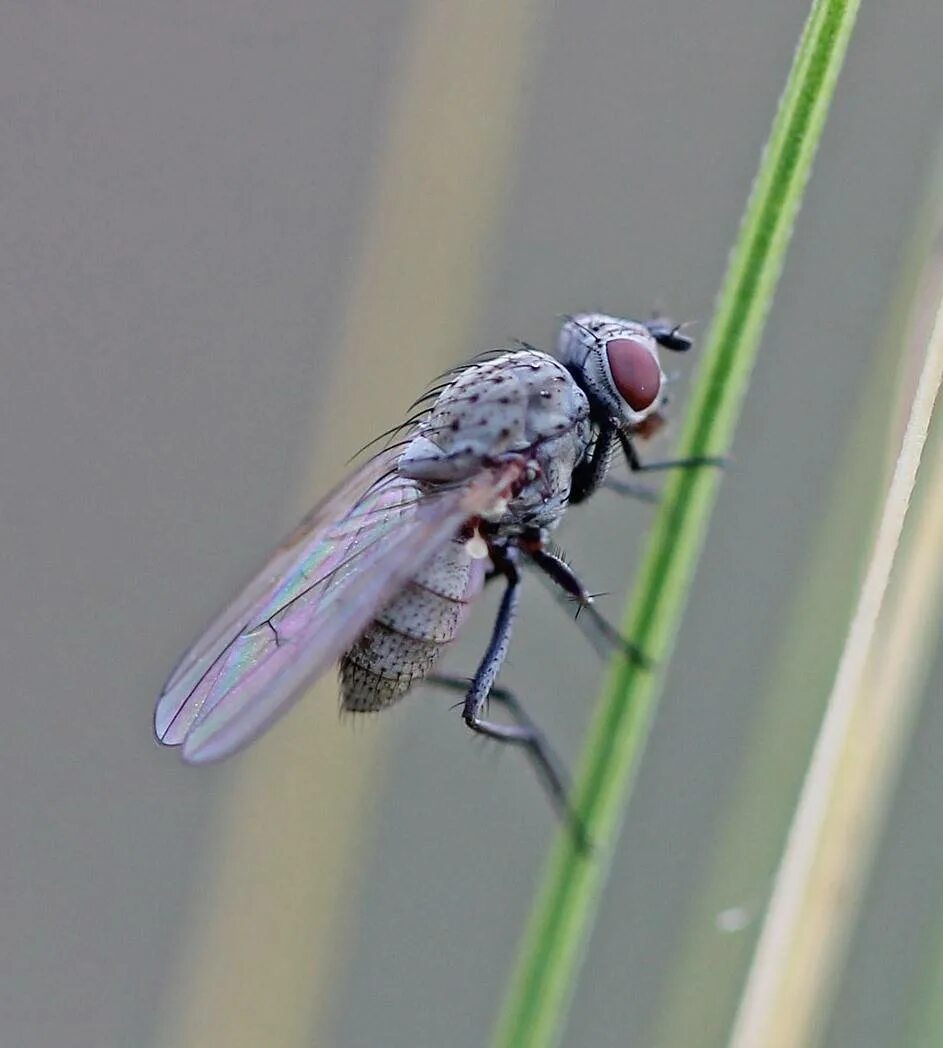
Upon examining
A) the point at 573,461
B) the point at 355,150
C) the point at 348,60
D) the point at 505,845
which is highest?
the point at 348,60

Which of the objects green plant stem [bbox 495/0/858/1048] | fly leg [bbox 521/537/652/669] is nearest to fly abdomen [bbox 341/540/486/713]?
fly leg [bbox 521/537/652/669]

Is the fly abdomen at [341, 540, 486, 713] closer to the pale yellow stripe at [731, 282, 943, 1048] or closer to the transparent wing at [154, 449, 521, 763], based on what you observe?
the transparent wing at [154, 449, 521, 763]

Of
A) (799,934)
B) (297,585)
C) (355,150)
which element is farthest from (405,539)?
(355,150)

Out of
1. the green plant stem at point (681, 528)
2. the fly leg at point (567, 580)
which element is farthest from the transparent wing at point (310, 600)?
the green plant stem at point (681, 528)

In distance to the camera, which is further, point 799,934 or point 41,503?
point 41,503

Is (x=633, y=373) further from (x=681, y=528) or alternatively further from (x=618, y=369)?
(x=681, y=528)

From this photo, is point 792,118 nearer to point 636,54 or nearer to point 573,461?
point 573,461

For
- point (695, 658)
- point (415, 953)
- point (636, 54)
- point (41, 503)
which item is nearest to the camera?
point (695, 658)

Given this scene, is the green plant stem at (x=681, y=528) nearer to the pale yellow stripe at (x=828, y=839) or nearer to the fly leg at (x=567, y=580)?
the pale yellow stripe at (x=828, y=839)
